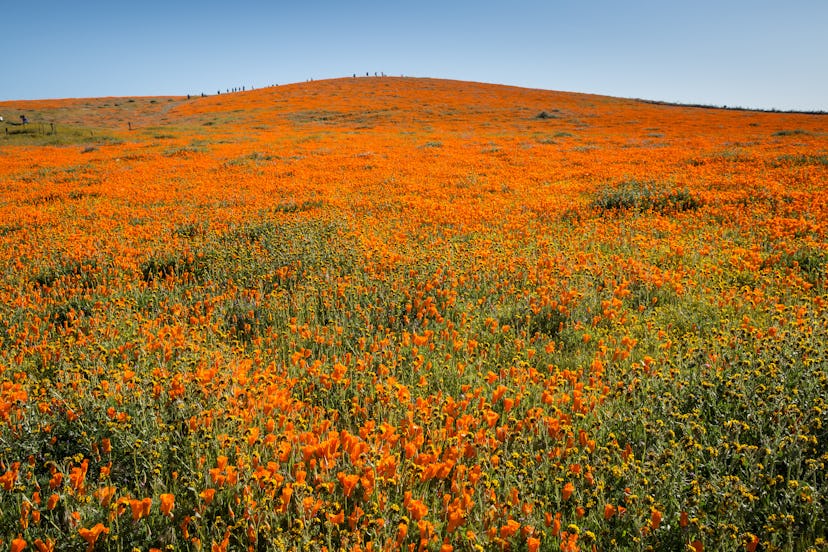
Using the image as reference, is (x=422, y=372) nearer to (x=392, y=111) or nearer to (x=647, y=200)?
(x=647, y=200)

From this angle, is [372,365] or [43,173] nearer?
[372,365]

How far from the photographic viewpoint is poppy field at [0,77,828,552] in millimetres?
2494

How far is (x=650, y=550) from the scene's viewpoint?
231cm

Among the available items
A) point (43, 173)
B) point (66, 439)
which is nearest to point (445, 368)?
point (66, 439)

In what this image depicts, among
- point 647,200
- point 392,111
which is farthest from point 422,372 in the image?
point 392,111

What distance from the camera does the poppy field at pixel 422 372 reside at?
249 centimetres

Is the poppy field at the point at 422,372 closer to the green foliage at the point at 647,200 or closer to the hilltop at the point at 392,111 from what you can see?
the green foliage at the point at 647,200

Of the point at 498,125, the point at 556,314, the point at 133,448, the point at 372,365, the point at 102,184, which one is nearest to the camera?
the point at 133,448

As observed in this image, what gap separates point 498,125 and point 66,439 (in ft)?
143

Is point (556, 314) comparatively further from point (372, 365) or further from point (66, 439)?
point (66, 439)

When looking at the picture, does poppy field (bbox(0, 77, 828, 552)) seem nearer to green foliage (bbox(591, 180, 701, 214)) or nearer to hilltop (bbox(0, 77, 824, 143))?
green foliage (bbox(591, 180, 701, 214))

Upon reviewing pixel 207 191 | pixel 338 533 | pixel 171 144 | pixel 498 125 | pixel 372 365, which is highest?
pixel 498 125

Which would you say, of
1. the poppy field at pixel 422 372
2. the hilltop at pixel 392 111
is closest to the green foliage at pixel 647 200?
the poppy field at pixel 422 372

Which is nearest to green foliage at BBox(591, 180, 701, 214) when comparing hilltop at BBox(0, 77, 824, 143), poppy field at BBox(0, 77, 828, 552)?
poppy field at BBox(0, 77, 828, 552)
